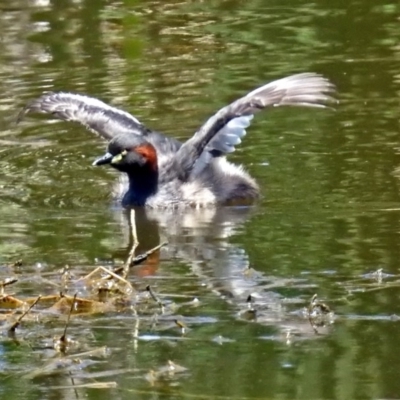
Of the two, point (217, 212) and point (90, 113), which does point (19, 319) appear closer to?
point (217, 212)

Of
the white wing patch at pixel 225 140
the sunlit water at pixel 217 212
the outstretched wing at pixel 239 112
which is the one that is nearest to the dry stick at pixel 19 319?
the sunlit water at pixel 217 212

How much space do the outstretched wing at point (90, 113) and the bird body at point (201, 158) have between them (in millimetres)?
237

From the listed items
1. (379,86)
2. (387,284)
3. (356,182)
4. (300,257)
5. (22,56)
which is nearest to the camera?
(387,284)

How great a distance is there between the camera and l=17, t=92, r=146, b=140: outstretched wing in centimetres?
1174

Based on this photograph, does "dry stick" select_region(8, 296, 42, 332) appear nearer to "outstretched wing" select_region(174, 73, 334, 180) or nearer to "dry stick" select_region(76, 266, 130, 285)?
"dry stick" select_region(76, 266, 130, 285)

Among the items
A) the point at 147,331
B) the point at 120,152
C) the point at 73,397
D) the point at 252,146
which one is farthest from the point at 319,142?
the point at 73,397

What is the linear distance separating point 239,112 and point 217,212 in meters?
0.75

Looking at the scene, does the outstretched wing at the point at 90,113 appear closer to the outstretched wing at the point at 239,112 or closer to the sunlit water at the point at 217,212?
the sunlit water at the point at 217,212

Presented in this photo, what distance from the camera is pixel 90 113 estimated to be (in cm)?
1200

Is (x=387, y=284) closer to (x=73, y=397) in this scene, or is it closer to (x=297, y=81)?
(x=73, y=397)

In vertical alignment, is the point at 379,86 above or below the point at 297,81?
below

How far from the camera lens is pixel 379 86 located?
541 inches

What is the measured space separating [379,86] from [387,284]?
629 cm

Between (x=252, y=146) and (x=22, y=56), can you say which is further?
(x=22, y=56)
